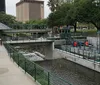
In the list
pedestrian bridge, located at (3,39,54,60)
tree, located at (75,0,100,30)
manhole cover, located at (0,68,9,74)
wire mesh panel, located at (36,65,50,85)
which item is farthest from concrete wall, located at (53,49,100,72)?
wire mesh panel, located at (36,65,50,85)

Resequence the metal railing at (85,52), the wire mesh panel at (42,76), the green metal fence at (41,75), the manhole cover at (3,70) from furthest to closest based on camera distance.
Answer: the metal railing at (85,52), the manhole cover at (3,70), the wire mesh panel at (42,76), the green metal fence at (41,75)

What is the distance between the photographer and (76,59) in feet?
122

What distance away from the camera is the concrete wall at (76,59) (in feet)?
101

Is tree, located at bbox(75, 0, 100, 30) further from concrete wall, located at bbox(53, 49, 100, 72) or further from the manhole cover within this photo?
the manhole cover

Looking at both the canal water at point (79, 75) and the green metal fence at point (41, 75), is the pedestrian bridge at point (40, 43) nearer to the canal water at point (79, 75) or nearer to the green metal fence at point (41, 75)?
the canal water at point (79, 75)

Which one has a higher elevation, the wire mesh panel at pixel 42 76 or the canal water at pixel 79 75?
the wire mesh panel at pixel 42 76

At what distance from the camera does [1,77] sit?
45.1ft

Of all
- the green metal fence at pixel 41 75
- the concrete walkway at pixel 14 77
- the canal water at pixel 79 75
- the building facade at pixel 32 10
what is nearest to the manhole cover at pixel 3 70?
the concrete walkway at pixel 14 77

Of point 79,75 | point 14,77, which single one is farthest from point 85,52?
point 14,77

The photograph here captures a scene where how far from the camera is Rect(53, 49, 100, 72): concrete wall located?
30889mm

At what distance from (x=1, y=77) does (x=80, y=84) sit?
12.8 meters

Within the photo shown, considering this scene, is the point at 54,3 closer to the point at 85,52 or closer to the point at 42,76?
the point at 85,52

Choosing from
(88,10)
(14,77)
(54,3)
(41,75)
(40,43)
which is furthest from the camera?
(54,3)

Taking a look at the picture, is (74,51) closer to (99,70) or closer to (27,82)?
(99,70)
